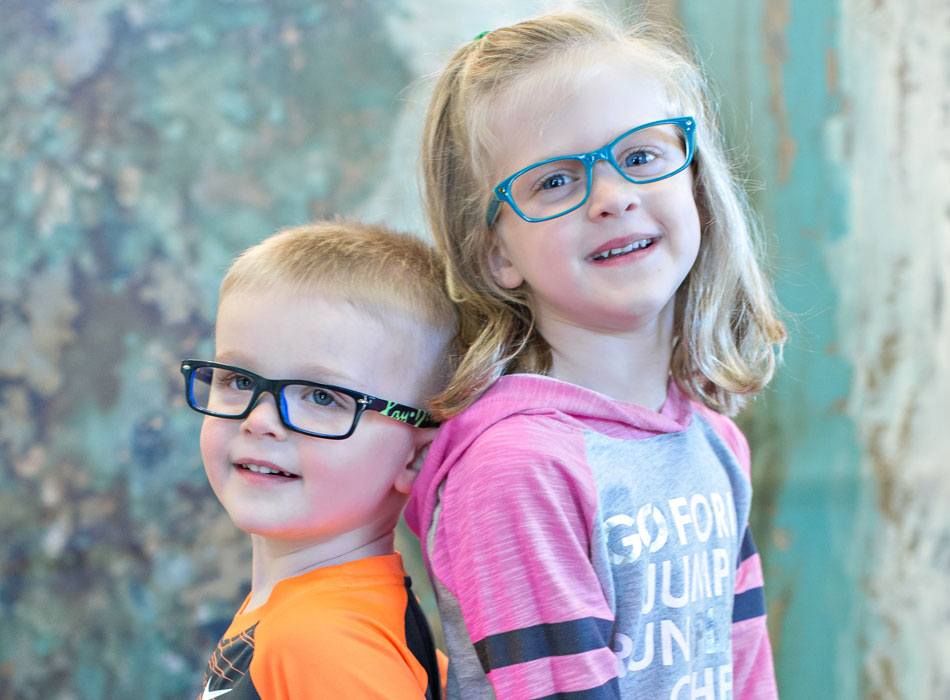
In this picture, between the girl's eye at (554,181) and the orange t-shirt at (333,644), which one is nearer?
the orange t-shirt at (333,644)

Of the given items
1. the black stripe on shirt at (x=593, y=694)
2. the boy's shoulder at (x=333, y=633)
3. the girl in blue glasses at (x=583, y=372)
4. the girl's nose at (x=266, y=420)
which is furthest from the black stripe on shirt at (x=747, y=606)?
the girl's nose at (x=266, y=420)

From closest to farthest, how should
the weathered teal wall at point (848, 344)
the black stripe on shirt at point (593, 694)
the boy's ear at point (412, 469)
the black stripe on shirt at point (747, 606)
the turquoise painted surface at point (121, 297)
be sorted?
the black stripe on shirt at point (593, 694) → the boy's ear at point (412, 469) → the black stripe on shirt at point (747, 606) → the turquoise painted surface at point (121, 297) → the weathered teal wall at point (848, 344)

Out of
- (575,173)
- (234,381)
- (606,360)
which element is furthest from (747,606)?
(234,381)

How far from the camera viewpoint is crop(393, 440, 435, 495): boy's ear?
122cm

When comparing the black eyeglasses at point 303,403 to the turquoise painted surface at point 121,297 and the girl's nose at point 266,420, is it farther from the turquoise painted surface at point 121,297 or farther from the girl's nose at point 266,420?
the turquoise painted surface at point 121,297

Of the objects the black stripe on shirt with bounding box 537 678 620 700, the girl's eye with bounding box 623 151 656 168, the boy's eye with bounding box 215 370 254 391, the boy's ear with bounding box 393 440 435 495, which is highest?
the girl's eye with bounding box 623 151 656 168

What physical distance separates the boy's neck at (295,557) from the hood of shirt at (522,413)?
0.10 m

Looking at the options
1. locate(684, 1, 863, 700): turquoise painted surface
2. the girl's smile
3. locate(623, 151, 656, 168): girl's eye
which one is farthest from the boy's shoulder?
locate(684, 1, 863, 700): turquoise painted surface

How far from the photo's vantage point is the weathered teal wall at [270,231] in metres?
1.80

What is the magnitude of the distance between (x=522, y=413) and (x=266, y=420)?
1.10 ft

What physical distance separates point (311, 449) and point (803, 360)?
1.34m

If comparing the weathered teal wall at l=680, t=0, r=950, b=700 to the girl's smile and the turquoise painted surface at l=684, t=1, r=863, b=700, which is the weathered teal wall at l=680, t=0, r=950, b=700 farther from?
the girl's smile

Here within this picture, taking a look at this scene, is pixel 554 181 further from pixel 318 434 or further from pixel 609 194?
pixel 318 434

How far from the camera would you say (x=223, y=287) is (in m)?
1.25
